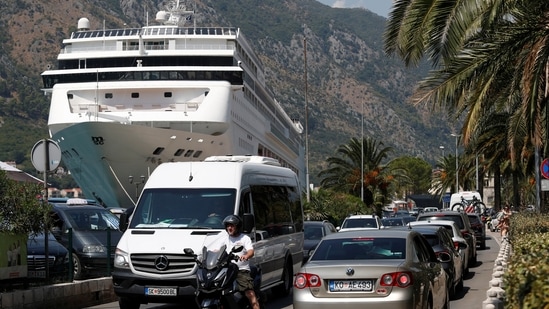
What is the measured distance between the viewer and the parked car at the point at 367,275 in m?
9.95

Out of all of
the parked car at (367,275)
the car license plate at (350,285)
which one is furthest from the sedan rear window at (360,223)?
the car license plate at (350,285)

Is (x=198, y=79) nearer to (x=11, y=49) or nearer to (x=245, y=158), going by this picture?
(x=245, y=158)

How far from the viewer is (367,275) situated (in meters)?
9.99

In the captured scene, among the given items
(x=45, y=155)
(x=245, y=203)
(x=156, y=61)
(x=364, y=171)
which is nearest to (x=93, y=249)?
(x=45, y=155)

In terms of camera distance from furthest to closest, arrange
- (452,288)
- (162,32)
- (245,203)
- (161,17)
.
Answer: (161,17)
(162,32)
(452,288)
(245,203)

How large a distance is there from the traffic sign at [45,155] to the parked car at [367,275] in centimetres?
643

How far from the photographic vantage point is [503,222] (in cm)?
4488

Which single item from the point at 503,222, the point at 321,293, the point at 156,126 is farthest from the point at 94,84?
the point at 321,293

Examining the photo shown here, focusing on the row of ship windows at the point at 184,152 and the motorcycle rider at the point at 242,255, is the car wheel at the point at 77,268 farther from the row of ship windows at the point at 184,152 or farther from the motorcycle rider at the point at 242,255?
the row of ship windows at the point at 184,152

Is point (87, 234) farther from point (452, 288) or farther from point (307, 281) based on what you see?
point (307, 281)

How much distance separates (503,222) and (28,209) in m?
34.6

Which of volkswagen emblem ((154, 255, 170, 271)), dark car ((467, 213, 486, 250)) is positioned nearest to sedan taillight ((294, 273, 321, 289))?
volkswagen emblem ((154, 255, 170, 271))

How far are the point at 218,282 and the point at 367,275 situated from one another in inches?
63.5

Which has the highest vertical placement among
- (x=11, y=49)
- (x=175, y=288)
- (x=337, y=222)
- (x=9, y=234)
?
(x=11, y=49)
